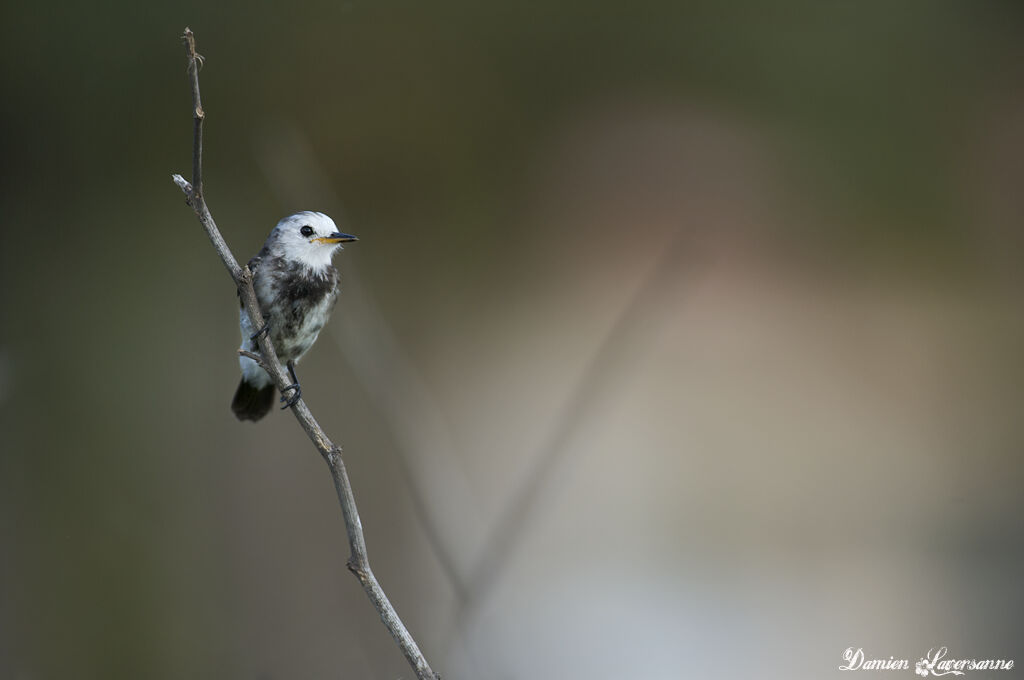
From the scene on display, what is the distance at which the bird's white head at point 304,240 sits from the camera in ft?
3.88

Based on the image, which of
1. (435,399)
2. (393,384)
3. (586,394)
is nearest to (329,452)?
(393,384)

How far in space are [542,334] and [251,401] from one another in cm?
117

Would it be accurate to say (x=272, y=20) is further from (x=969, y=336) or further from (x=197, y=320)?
(x=969, y=336)

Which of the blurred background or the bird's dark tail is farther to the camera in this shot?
the blurred background

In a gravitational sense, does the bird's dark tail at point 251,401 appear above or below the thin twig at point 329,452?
below

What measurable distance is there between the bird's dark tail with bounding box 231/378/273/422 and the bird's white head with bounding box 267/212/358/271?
0.94 ft

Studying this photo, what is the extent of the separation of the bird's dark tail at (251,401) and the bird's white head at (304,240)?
11.3 inches

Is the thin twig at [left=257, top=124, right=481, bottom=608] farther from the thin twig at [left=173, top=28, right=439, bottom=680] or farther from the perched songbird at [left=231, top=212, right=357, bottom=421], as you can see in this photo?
the thin twig at [left=173, top=28, right=439, bottom=680]

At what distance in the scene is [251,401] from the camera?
1478 millimetres

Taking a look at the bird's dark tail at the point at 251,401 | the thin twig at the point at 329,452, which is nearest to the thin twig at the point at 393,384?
the bird's dark tail at the point at 251,401

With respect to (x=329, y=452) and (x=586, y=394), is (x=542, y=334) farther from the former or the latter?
(x=329, y=452)

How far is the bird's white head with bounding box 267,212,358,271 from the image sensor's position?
118 centimetres

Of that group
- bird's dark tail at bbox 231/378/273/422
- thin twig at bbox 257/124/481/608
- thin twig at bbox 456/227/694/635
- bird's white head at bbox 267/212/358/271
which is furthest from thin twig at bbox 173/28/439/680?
thin twig at bbox 456/227/694/635

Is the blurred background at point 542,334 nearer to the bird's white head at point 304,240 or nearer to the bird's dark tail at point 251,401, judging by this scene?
the bird's dark tail at point 251,401
